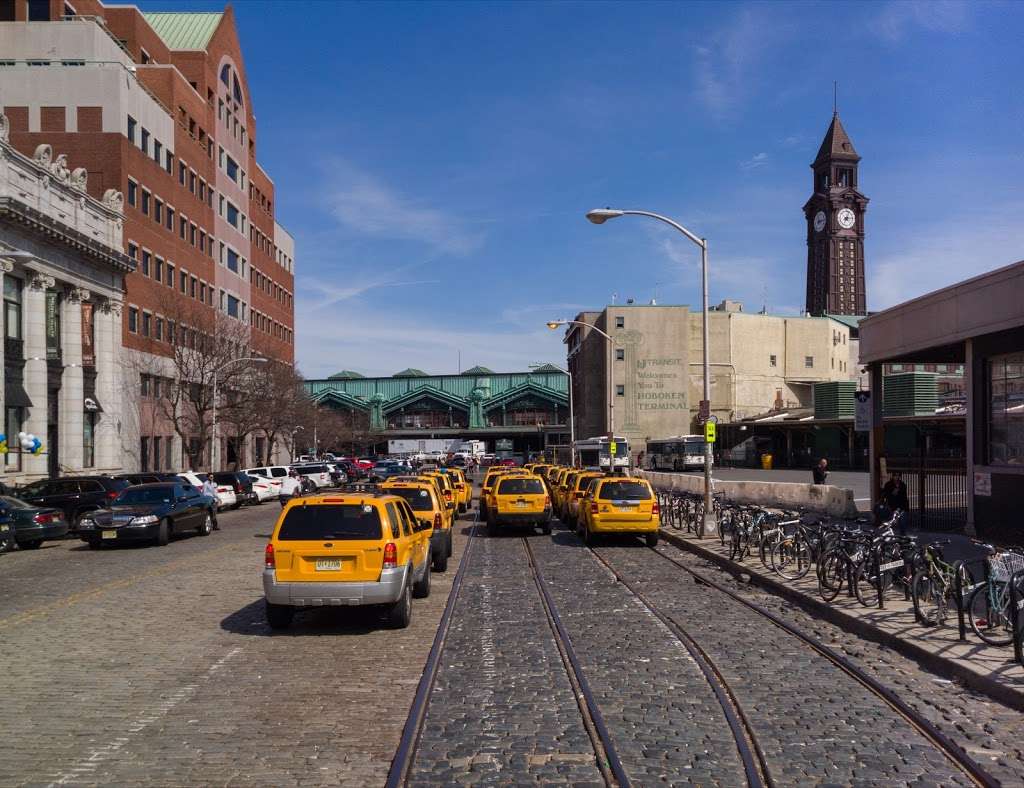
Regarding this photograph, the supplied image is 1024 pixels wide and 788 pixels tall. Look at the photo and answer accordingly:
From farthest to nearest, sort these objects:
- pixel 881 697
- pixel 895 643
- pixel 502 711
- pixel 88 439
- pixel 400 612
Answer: pixel 88 439 < pixel 400 612 < pixel 895 643 < pixel 881 697 < pixel 502 711

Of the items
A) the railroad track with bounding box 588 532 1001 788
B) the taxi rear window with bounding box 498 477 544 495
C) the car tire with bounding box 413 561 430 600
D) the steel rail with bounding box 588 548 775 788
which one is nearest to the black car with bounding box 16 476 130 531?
the taxi rear window with bounding box 498 477 544 495

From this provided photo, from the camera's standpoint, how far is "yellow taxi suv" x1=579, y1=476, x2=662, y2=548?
22062 millimetres

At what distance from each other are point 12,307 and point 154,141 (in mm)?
17725

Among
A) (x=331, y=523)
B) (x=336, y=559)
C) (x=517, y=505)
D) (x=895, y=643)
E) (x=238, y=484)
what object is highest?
(x=331, y=523)

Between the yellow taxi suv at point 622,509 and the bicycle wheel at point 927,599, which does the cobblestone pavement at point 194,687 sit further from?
the yellow taxi suv at point 622,509

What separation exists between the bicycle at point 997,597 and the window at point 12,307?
37.4 metres

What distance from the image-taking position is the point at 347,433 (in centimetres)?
9156

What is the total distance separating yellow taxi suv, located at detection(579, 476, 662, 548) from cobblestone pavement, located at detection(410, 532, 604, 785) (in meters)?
8.83

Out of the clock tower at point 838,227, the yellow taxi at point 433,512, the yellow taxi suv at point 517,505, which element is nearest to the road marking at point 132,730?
the yellow taxi at point 433,512

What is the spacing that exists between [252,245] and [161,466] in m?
24.4

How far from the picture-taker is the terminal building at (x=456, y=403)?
400 feet

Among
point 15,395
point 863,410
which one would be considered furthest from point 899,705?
point 15,395

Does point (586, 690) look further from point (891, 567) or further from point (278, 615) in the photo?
point (891, 567)

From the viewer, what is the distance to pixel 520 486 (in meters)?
25.7
